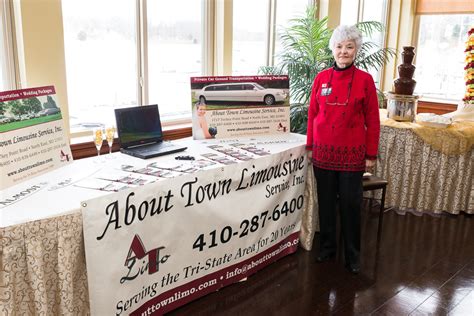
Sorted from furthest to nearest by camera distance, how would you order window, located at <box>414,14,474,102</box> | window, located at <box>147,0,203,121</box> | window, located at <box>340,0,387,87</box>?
window, located at <box>414,14,474,102</box>
window, located at <box>340,0,387,87</box>
window, located at <box>147,0,203,121</box>

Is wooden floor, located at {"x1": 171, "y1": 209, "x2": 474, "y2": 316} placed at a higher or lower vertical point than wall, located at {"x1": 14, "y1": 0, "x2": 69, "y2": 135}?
lower

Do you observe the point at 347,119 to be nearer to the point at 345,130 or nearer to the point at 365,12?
the point at 345,130

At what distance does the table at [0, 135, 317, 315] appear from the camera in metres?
1.65

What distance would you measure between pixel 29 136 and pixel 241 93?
1364 mm

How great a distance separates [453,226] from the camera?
366 cm

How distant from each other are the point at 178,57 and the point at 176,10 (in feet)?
1.19

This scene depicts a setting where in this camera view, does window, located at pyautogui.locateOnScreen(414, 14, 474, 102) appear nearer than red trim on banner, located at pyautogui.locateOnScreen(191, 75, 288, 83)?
No

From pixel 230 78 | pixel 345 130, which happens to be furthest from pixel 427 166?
pixel 230 78

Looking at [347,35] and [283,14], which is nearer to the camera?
[347,35]

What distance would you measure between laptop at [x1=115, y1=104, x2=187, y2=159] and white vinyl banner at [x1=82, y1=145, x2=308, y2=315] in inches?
16.0

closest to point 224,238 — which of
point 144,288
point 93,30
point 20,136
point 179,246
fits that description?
point 179,246

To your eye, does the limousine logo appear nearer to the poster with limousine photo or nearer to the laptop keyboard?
the laptop keyboard

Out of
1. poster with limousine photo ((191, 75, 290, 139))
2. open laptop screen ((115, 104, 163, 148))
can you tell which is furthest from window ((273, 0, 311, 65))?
open laptop screen ((115, 104, 163, 148))

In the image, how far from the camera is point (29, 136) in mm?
2027
